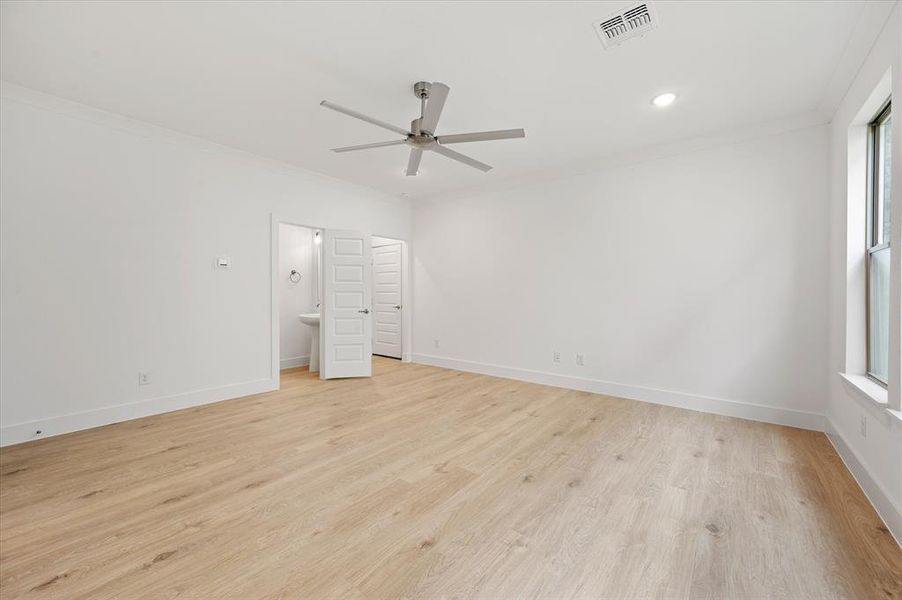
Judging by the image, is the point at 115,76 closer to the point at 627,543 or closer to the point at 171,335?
the point at 171,335

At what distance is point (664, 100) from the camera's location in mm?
3029

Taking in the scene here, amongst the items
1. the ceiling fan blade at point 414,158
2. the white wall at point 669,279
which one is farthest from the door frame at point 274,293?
the white wall at point 669,279

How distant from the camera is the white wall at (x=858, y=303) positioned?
6.19 feet

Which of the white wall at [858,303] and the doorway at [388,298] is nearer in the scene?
the white wall at [858,303]

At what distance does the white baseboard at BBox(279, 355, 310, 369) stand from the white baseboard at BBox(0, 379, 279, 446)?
1509mm

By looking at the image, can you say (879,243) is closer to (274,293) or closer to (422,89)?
(422,89)

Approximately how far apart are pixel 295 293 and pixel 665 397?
550cm

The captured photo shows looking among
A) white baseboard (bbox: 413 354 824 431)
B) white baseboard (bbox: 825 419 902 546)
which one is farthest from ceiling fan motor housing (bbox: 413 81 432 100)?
white baseboard (bbox: 825 419 902 546)

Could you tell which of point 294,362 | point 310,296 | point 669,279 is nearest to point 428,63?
point 669,279

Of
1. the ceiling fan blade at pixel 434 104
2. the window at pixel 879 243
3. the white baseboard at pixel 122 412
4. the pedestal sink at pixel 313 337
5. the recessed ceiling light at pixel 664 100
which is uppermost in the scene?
the recessed ceiling light at pixel 664 100

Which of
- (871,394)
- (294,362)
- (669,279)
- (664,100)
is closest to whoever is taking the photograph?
(871,394)

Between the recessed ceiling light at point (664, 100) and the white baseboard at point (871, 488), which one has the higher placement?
the recessed ceiling light at point (664, 100)

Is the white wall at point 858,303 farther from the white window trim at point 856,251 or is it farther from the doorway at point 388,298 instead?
the doorway at point 388,298

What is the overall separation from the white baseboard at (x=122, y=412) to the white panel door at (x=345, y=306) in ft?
3.06
